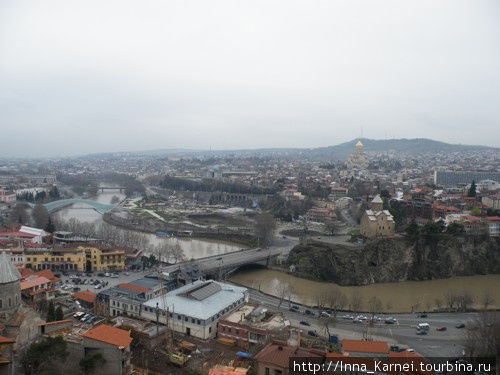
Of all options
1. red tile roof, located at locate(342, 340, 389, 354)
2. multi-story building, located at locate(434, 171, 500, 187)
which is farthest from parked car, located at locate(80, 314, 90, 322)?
multi-story building, located at locate(434, 171, 500, 187)

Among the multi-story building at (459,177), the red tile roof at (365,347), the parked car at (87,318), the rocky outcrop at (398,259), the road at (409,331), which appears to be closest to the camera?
the red tile roof at (365,347)

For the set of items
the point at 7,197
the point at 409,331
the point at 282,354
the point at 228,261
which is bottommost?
the point at 409,331

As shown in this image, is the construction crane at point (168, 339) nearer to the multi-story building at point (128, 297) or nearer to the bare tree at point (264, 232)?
the multi-story building at point (128, 297)

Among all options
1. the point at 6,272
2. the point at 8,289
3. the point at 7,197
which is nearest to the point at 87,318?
the point at 8,289

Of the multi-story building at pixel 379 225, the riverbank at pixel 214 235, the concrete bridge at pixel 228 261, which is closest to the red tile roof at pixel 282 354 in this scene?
the concrete bridge at pixel 228 261

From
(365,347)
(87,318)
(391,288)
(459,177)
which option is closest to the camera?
(365,347)

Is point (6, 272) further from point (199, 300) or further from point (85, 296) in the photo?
point (199, 300)
